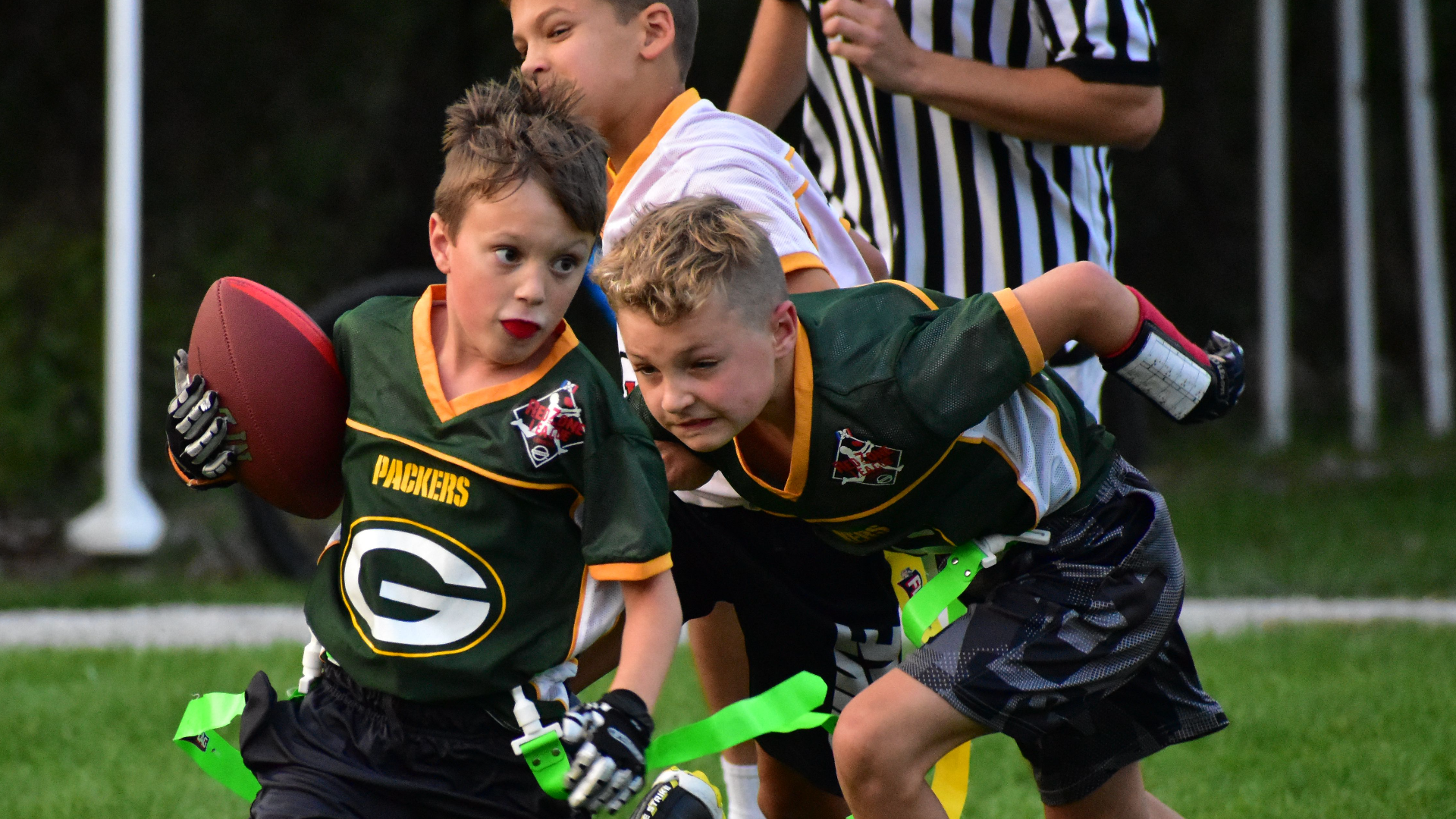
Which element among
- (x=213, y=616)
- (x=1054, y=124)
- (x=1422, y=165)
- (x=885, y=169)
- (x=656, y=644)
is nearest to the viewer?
(x=656, y=644)

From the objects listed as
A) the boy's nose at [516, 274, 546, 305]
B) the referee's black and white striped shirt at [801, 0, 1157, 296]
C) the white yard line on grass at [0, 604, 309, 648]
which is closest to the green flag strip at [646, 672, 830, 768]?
the boy's nose at [516, 274, 546, 305]

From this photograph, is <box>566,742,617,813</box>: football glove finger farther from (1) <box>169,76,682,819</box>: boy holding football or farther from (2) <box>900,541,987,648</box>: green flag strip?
(2) <box>900,541,987,648</box>: green flag strip

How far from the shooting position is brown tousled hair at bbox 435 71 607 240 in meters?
2.38

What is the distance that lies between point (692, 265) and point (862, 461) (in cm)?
39

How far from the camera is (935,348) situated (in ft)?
7.84

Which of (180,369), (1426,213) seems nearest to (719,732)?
A: (180,369)

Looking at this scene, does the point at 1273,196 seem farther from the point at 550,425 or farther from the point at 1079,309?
the point at 550,425

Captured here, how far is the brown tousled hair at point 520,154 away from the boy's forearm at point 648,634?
1.80 feet

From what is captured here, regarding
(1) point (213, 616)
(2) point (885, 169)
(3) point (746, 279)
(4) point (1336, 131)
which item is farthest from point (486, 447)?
(4) point (1336, 131)

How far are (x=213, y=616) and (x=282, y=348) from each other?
3.67 m

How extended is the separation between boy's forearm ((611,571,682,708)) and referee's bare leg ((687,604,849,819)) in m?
0.75

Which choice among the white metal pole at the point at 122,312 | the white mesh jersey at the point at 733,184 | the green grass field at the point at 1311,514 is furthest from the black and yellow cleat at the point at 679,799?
the white metal pole at the point at 122,312

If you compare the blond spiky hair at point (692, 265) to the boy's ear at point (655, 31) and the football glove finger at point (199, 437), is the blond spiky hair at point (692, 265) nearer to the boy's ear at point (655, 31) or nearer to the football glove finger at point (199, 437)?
the boy's ear at point (655, 31)

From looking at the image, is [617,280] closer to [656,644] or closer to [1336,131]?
[656,644]
